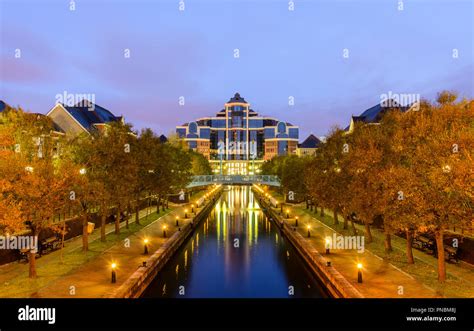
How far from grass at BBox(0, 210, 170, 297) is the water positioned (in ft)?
15.4

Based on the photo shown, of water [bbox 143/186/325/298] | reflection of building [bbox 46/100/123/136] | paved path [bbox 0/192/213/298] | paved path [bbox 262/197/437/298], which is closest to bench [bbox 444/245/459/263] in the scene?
paved path [bbox 262/197/437/298]

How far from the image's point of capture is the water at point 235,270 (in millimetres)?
27281

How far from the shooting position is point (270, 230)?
5212cm

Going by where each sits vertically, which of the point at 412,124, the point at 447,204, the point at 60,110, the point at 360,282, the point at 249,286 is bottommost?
the point at 249,286

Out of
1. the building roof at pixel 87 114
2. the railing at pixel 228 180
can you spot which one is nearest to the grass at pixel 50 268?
the building roof at pixel 87 114

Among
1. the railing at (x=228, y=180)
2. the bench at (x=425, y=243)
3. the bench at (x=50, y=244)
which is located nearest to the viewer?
the bench at (x=50, y=244)

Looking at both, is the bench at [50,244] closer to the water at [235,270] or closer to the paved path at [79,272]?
the paved path at [79,272]

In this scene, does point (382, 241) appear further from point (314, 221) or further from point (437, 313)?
point (437, 313)

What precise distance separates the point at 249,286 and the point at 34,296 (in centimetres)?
1456

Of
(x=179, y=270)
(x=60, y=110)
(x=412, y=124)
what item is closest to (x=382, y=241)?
(x=412, y=124)

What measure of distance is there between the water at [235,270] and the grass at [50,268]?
4704 mm

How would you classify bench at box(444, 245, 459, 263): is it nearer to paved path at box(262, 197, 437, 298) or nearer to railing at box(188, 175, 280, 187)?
paved path at box(262, 197, 437, 298)

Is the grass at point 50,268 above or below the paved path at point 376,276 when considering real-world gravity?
above

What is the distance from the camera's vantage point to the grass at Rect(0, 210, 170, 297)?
Answer: 65.6 ft
